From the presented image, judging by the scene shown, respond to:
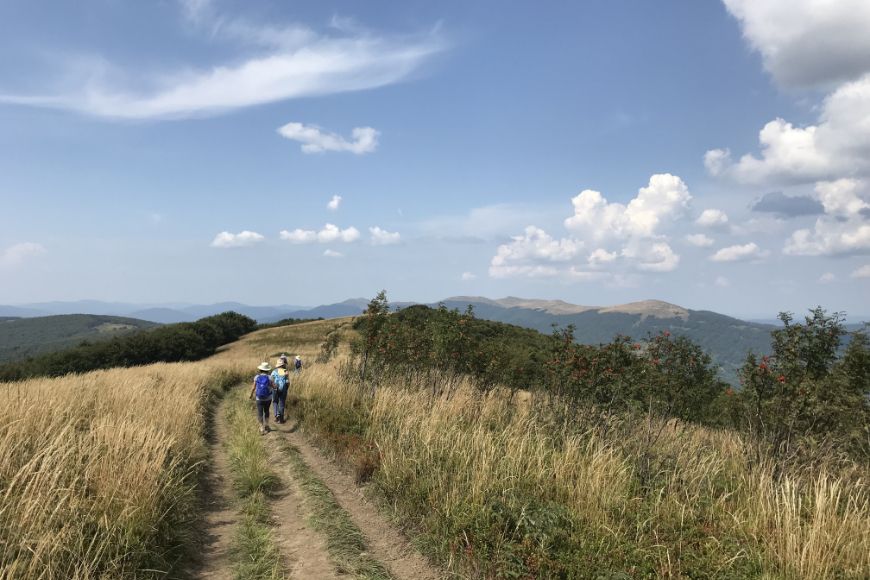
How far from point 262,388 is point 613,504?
1007 cm

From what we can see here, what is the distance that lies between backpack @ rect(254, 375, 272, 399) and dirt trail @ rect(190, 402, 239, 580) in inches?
92.1

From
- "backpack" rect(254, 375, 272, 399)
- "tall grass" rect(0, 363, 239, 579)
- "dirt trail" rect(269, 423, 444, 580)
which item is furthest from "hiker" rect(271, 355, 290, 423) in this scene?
"tall grass" rect(0, 363, 239, 579)

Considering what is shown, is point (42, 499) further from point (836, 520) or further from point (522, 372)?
point (522, 372)

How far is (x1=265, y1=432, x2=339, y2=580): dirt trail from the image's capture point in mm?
4910

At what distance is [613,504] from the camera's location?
5.55 m

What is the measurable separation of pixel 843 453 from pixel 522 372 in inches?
361

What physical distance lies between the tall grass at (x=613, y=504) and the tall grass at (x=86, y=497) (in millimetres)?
3126

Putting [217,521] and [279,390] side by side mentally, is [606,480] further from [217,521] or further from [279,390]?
[279,390]

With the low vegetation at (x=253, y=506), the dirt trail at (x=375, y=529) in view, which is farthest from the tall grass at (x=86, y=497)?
the dirt trail at (x=375, y=529)

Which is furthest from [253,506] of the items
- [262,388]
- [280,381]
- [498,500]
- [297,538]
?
[280,381]

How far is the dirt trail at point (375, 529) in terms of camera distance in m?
5.13

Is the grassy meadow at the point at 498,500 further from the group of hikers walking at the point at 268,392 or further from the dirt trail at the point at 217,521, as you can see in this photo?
the group of hikers walking at the point at 268,392

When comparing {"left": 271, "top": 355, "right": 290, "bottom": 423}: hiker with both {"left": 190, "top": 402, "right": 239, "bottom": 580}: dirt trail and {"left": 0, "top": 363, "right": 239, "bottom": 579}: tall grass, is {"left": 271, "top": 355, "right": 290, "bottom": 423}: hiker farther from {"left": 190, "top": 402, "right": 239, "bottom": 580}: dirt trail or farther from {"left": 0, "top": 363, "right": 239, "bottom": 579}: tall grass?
{"left": 0, "top": 363, "right": 239, "bottom": 579}: tall grass

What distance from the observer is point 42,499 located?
4.38 meters
